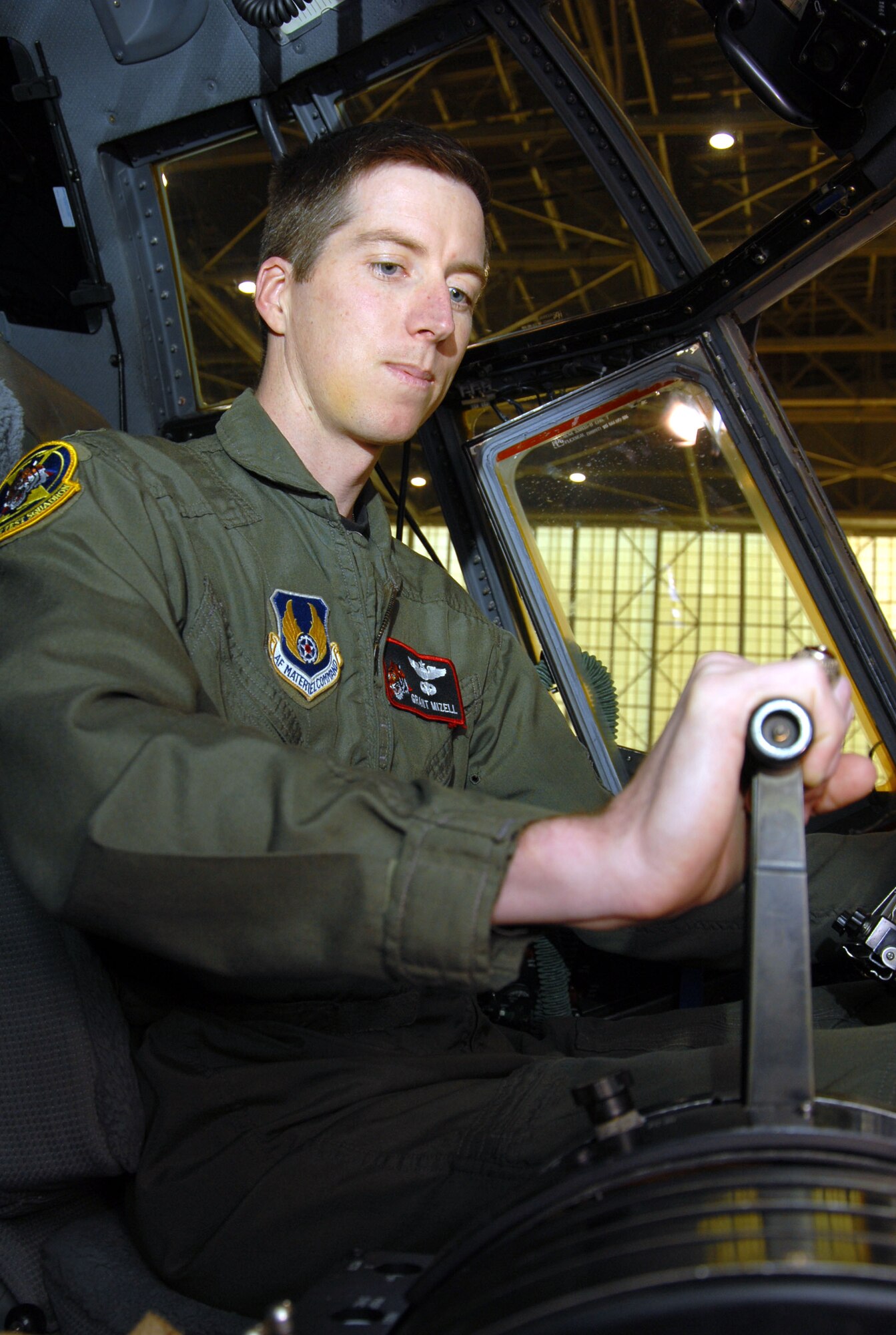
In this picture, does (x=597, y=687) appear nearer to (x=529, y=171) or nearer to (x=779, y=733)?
(x=529, y=171)

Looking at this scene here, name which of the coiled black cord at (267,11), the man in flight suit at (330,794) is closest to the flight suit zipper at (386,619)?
the man in flight suit at (330,794)

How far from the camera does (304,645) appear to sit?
4.32 feet

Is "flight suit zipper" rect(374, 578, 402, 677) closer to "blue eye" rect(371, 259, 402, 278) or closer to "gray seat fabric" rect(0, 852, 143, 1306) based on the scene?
"blue eye" rect(371, 259, 402, 278)

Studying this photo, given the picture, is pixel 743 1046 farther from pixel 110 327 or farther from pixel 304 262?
pixel 110 327

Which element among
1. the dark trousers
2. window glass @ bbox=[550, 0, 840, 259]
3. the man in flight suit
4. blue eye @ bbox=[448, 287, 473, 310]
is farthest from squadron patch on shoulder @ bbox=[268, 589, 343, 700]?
window glass @ bbox=[550, 0, 840, 259]

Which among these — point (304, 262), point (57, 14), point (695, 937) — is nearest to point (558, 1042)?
point (695, 937)

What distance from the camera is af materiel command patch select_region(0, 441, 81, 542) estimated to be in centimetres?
108

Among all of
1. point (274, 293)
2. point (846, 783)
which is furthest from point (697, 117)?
point (846, 783)

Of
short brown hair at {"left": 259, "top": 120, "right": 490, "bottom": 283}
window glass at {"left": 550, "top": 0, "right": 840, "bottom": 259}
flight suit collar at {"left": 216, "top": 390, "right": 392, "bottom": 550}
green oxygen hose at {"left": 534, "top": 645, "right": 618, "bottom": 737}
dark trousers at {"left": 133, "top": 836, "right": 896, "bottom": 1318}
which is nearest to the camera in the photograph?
dark trousers at {"left": 133, "top": 836, "right": 896, "bottom": 1318}

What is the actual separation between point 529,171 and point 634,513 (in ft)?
2.46

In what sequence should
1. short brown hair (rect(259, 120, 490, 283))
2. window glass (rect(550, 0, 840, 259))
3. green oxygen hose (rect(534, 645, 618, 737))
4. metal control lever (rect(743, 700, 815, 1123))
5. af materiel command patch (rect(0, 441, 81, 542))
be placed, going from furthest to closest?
green oxygen hose (rect(534, 645, 618, 737)) → window glass (rect(550, 0, 840, 259)) → short brown hair (rect(259, 120, 490, 283)) → af materiel command patch (rect(0, 441, 81, 542)) → metal control lever (rect(743, 700, 815, 1123))

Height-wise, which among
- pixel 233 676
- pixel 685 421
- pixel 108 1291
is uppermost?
pixel 685 421

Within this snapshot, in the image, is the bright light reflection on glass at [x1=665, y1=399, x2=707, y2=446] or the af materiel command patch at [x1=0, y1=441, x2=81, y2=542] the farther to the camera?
the bright light reflection on glass at [x1=665, y1=399, x2=707, y2=446]

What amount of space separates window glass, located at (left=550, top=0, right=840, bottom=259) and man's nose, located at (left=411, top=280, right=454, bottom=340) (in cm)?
86
